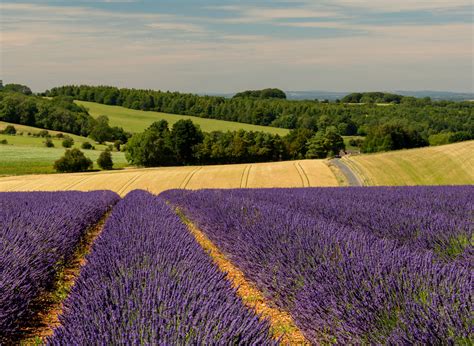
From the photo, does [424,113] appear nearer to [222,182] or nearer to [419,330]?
[222,182]


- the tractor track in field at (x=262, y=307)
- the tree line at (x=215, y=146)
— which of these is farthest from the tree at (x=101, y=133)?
the tractor track in field at (x=262, y=307)

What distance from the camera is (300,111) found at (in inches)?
3620

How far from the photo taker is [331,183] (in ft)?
81.7

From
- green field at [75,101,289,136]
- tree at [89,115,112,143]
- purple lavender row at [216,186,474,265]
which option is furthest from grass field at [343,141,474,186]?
tree at [89,115,112,143]

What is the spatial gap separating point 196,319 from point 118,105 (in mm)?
105324

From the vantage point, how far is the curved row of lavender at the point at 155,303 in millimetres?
2322

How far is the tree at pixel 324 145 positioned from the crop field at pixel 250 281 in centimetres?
5495

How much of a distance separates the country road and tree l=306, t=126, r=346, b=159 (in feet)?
93.8

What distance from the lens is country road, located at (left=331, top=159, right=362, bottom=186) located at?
24.5 m

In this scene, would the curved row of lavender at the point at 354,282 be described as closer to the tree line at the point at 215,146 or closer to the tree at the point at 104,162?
the tree at the point at 104,162

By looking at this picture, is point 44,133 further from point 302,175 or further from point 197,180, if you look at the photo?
point 302,175

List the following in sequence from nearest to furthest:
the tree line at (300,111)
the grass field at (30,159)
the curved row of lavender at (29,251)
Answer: the curved row of lavender at (29,251) → the grass field at (30,159) → the tree line at (300,111)

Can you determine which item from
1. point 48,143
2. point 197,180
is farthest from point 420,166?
point 48,143

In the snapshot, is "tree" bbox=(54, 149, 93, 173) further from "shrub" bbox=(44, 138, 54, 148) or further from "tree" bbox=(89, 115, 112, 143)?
"tree" bbox=(89, 115, 112, 143)
